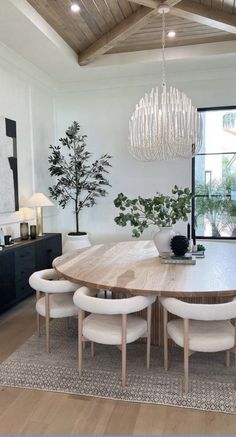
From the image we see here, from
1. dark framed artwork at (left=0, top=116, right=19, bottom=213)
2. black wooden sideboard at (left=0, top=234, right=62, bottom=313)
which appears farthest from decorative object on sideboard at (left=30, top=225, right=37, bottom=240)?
dark framed artwork at (left=0, top=116, right=19, bottom=213)

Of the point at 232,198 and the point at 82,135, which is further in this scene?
the point at 82,135

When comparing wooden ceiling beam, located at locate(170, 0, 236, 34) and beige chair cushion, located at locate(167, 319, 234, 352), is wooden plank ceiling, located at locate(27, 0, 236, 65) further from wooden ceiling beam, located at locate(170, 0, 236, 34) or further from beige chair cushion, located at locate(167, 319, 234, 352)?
beige chair cushion, located at locate(167, 319, 234, 352)

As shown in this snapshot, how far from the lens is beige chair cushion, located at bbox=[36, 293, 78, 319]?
2773 mm

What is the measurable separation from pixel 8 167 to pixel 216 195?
335 centimetres

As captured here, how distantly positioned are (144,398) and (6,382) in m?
1.01

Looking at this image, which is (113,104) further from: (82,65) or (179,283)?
(179,283)

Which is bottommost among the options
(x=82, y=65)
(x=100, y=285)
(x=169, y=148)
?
(x=100, y=285)

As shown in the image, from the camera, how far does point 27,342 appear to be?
10.0 ft

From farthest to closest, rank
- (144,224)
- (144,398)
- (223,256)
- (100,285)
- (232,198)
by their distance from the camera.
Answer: (232,198)
(223,256)
(144,224)
(100,285)
(144,398)

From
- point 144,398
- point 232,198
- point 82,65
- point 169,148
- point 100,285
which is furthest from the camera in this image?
point 232,198

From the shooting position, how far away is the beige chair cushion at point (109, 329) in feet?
7.57

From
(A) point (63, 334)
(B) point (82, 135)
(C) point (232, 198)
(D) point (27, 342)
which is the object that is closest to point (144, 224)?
(A) point (63, 334)

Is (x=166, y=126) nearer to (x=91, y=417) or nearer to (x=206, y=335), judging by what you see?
(x=206, y=335)

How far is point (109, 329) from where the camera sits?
237 cm
